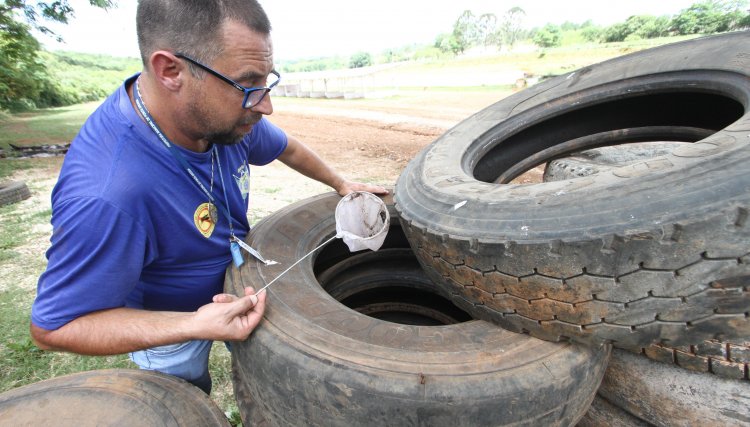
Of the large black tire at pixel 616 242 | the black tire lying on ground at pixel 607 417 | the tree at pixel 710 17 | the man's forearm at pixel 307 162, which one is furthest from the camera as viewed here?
the tree at pixel 710 17

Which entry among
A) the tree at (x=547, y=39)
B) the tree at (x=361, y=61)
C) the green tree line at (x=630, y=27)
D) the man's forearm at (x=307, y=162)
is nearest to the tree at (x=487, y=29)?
the green tree line at (x=630, y=27)

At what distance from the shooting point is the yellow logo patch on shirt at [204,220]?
173 centimetres

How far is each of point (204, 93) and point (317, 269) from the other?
1.20m

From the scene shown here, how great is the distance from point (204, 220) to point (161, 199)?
0.25m

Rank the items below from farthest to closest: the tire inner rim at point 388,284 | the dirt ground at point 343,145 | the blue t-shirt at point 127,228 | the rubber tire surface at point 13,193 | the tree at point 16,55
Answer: the tree at point 16,55
the rubber tire surface at point 13,193
the dirt ground at point 343,145
the tire inner rim at point 388,284
the blue t-shirt at point 127,228

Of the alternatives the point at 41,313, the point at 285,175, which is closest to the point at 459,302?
the point at 41,313

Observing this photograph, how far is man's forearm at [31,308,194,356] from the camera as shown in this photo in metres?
1.37

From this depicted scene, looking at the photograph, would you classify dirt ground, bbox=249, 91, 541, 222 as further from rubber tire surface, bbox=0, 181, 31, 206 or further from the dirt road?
rubber tire surface, bbox=0, 181, 31, 206

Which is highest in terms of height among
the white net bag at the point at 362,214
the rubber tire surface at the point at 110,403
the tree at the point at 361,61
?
the white net bag at the point at 362,214

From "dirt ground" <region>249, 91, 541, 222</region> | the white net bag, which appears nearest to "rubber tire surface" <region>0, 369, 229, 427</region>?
the white net bag

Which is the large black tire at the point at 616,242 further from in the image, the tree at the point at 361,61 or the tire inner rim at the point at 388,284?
the tree at the point at 361,61

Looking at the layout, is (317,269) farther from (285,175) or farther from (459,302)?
(285,175)

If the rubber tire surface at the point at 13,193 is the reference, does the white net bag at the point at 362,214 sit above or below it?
above

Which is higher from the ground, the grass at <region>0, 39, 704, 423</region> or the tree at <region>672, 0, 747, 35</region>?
the tree at <region>672, 0, 747, 35</region>
